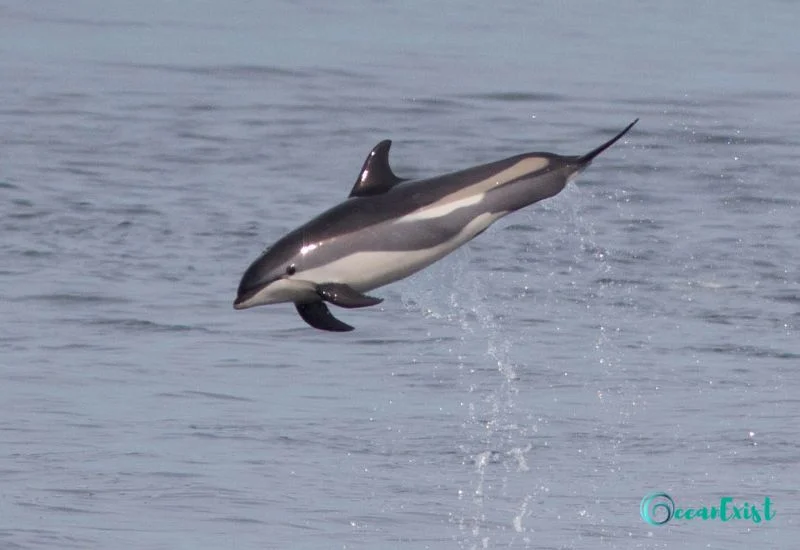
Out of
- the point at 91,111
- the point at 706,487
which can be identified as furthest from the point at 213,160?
the point at 706,487

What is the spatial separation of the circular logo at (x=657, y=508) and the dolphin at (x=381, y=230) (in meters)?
1.38

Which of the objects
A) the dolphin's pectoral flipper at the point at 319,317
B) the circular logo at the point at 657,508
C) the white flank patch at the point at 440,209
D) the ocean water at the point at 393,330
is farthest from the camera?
the ocean water at the point at 393,330

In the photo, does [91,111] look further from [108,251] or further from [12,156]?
[108,251]

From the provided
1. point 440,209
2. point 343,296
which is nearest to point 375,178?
point 440,209

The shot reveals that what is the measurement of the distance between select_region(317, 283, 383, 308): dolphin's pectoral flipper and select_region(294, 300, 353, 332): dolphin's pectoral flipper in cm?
7

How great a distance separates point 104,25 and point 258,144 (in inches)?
373

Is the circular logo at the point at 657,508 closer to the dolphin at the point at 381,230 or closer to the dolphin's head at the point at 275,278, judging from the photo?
the dolphin at the point at 381,230

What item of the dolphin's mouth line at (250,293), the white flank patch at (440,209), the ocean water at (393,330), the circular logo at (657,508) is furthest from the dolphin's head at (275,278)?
the circular logo at (657,508)

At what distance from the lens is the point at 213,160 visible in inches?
666

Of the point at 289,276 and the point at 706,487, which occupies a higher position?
the point at 289,276

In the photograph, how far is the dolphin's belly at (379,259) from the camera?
688cm

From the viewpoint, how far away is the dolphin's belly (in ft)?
22.6

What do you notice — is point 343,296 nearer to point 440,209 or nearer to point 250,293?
point 250,293

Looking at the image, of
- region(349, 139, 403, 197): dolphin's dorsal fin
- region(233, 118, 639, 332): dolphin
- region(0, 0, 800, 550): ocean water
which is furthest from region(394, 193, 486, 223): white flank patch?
region(0, 0, 800, 550): ocean water
